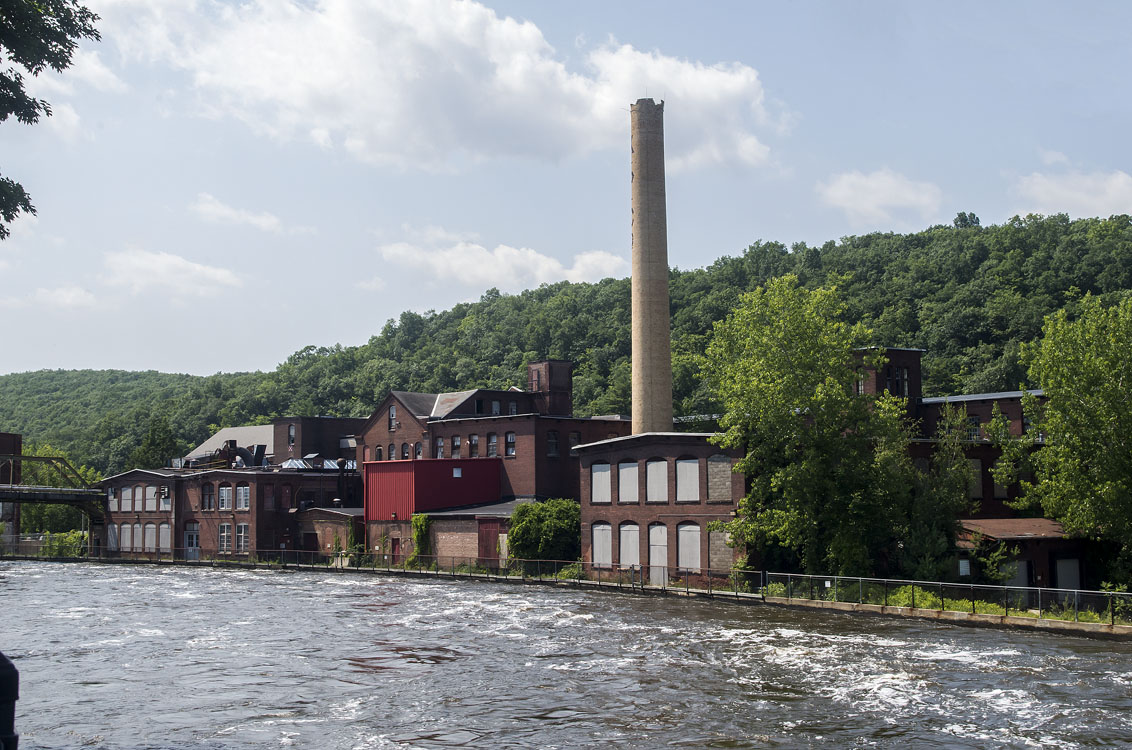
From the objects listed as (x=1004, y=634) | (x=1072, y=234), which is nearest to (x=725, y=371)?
(x=1004, y=634)

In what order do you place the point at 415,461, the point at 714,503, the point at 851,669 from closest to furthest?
the point at 851,669, the point at 714,503, the point at 415,461

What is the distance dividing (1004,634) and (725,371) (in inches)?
696

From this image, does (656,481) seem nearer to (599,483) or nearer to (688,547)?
(688,547)

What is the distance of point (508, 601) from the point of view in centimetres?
4384

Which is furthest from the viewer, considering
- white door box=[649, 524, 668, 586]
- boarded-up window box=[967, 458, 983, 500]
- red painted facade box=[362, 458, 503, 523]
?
red painted facade box=[362, 458, 503, 523]

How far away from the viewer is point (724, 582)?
44.6 meters

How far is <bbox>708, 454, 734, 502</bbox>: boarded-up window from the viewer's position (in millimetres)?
45844

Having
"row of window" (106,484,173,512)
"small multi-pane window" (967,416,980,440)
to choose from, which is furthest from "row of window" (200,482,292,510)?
"small multi-pane window" (967,416,980,440)

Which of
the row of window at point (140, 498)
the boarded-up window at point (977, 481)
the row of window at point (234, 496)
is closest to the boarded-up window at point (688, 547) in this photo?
the boarded-up window at point (977, 481)

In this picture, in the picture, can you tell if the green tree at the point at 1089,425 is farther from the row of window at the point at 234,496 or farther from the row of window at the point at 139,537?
the row of window at the point at 139,537

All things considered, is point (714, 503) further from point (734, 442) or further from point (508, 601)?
point (508, 601)

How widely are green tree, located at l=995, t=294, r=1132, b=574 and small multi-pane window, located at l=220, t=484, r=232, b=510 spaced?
54.3 m

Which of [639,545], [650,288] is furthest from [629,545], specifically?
[650,288]

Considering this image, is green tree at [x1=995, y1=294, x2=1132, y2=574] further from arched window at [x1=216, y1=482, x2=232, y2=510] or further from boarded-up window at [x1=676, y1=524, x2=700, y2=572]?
arched window at [x1=216, y1=482, x2=232, y2=510]
